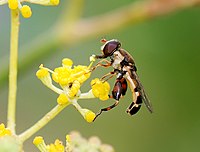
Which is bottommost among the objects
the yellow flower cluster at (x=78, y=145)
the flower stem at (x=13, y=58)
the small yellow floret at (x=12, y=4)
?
the yellow flower cluster at (x=78, y=145)

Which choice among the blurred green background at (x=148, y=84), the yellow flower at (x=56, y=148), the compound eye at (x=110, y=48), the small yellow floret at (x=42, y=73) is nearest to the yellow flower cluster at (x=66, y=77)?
the small yellow floret at (x=42, y=73)

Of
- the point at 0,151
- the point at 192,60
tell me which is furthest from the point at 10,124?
the point at 192,60

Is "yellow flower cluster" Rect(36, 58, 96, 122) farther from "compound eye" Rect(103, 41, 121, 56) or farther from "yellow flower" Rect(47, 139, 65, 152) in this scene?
"compound eye" Rect(103, 41, 121, 56)

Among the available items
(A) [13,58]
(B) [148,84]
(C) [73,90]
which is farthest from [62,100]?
(B) [148,84]

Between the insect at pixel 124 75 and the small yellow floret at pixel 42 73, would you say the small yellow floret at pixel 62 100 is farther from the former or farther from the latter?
the insect at pixel 124 75

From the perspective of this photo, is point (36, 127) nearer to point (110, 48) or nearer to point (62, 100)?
point (62, 100)

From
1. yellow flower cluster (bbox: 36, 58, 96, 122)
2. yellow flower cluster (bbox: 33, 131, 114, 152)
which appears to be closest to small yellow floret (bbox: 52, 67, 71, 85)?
yellow flower cluster (bbox: 36, 58, 96, 122)

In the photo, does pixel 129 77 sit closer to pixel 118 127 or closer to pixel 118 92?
pixel 118 92
